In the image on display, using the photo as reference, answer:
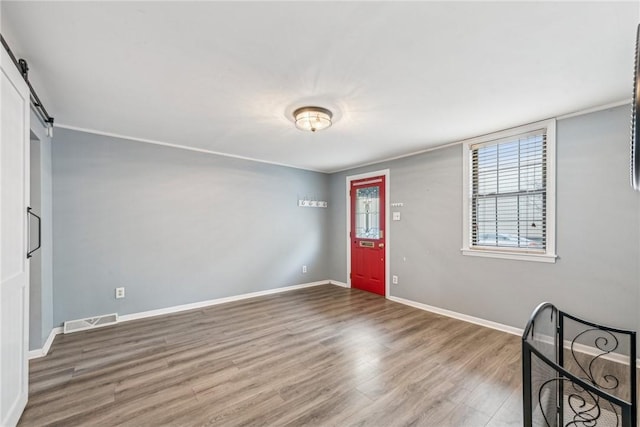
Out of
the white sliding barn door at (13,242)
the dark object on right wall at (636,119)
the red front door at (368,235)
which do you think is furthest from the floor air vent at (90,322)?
the dark object on right wall at (636,119)

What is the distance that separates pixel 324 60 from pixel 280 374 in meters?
2.54

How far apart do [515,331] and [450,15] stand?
3.39 metres

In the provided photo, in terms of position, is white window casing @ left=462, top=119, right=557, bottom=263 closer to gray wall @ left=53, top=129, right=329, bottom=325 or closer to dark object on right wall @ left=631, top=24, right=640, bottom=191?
dark object on right wall @ left=631, top=24, right=640, bottom=191

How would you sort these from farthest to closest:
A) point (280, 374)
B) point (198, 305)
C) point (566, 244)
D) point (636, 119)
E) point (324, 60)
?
point (198, 305), point (566, 244), point (280, 374), point (324, 60), point (636, 119)

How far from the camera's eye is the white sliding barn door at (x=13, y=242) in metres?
1.57

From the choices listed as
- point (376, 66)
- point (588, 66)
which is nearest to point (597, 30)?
point (588, 66)

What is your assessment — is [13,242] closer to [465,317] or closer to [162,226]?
[162,226]

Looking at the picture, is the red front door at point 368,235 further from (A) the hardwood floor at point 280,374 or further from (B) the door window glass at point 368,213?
(A) the hardwood floor at point 280,374

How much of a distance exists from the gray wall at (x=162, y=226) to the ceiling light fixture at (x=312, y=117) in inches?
86.2

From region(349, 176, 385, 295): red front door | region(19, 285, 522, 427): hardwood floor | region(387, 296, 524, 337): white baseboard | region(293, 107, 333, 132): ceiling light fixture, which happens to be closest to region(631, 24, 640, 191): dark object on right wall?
region(19, 285, 522, 427): hardwood floor

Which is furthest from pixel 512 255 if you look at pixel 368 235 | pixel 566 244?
pixel 368 235

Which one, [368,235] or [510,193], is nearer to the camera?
[510,193]

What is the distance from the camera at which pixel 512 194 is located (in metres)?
3.30

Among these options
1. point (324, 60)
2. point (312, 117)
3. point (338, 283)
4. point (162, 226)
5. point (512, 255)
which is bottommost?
point (338, 283)
